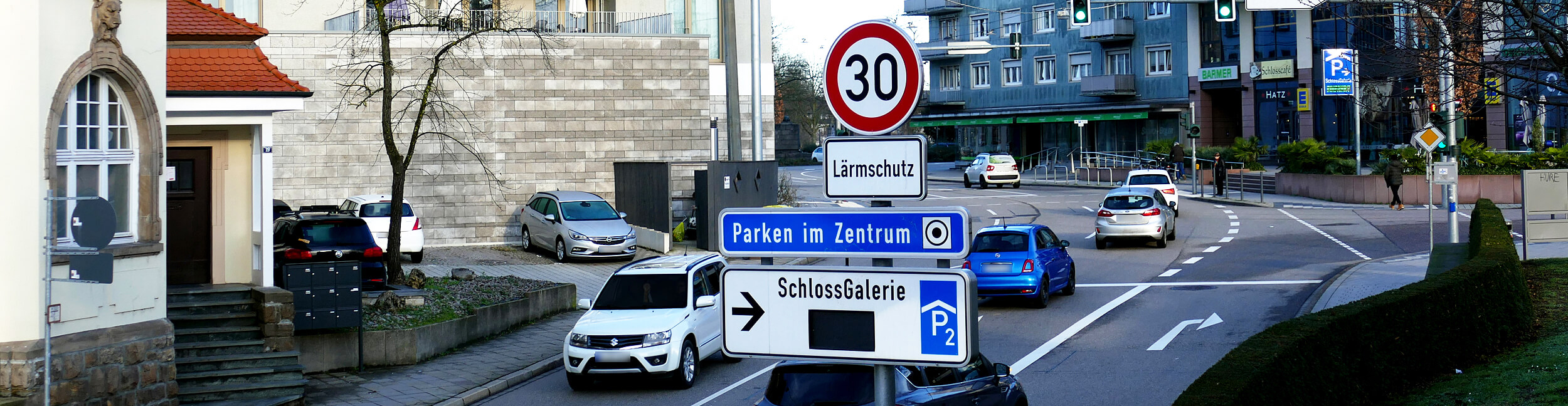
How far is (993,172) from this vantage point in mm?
51844

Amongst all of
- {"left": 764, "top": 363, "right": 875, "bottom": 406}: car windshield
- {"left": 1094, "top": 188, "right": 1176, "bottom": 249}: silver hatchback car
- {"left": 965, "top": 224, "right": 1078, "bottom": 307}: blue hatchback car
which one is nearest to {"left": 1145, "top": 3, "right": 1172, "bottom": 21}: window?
{"left": 1094, "top": 188, "right": 1176, "bottom": 249}: silver hatchback car

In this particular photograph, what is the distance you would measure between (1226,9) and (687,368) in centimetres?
1493

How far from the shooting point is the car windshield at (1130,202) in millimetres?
26938

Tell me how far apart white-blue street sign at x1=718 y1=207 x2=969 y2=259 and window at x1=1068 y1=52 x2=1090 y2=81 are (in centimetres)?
6329

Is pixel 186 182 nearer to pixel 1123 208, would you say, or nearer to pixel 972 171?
pixel 1123 208

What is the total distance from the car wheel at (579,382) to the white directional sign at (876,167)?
9541 mm

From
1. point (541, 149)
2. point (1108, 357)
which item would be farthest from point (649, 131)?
point (1108, 357)

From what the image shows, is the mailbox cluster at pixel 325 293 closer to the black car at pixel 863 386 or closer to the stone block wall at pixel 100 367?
the stone block wall at pixel 100 367

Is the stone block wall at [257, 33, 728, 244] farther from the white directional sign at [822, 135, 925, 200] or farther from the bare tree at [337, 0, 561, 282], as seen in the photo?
the white directional sign at [822, 135, 925, 200]

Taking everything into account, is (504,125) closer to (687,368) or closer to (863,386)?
(687,368)

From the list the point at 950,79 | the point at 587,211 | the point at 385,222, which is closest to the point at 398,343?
the point at 385,222

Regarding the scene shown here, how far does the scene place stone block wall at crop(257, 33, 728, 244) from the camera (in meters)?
29.3

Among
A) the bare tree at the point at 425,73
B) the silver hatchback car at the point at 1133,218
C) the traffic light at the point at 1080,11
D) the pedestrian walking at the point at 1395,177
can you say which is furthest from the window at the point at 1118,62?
the bare tree at the point at 425,73

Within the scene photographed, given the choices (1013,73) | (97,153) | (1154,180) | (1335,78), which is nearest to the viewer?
(97,153)
